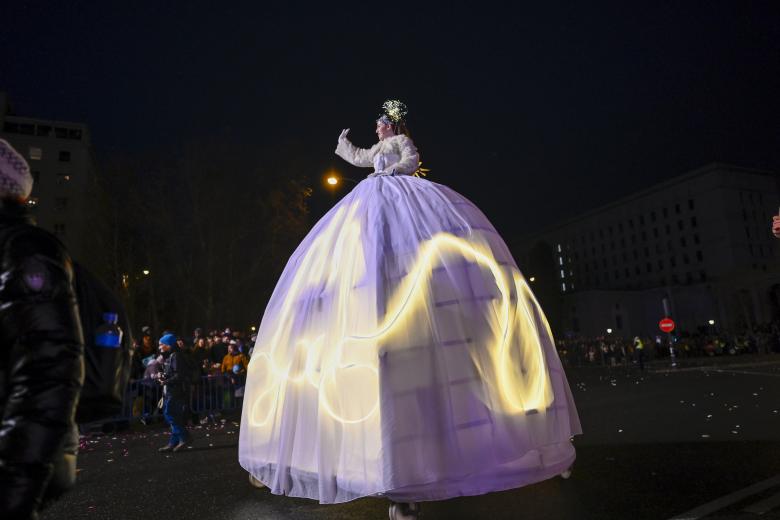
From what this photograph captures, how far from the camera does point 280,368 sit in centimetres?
422

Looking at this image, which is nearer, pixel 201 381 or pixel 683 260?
pixel 201 381

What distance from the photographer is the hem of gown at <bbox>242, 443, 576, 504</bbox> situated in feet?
10.8

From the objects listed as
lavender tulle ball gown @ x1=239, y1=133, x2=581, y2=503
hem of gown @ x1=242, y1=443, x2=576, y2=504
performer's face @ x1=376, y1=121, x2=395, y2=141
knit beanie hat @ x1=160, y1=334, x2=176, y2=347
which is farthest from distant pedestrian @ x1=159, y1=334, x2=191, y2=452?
performer's face @ x1=376, y1=121, x2=395, y2=141

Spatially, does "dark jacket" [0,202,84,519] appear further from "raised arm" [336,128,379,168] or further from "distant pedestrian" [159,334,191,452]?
"distant pedestrian" [159,334,191,452]

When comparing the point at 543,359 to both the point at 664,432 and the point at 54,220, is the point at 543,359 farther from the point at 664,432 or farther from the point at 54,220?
the point at 54,220

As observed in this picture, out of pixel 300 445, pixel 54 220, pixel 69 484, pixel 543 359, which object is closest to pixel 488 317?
pixel 543 359

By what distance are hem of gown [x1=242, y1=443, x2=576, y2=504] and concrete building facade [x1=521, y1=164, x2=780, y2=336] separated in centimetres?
7426

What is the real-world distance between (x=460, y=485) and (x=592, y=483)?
5.23ft

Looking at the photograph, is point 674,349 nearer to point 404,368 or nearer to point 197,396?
point 197,396

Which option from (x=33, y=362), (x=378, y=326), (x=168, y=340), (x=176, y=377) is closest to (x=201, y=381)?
(x=168, y=340)

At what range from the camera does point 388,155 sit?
5.25 metres

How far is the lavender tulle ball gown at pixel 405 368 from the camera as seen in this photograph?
3381 millimetres

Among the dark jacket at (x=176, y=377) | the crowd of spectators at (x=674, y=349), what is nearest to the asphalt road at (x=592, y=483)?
the dark jacket at (x=176, y=377)

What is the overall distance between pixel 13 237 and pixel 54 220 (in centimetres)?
6063
